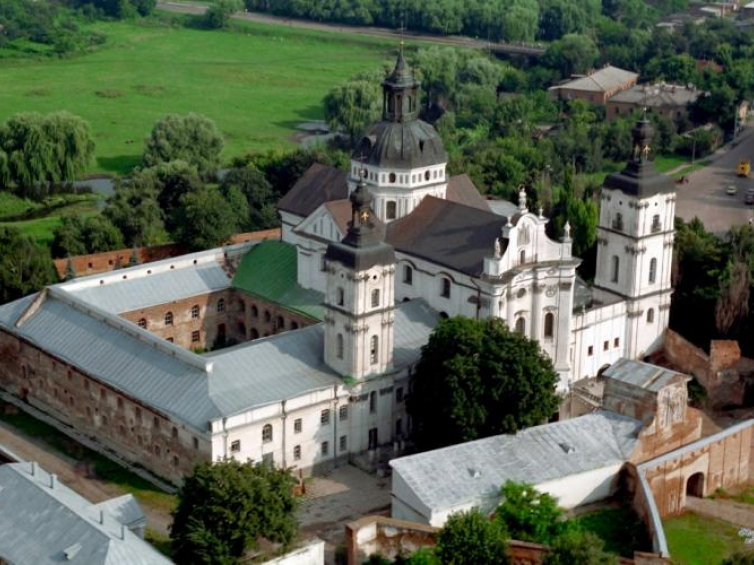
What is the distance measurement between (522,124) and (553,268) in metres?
64.5

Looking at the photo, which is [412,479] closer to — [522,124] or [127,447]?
[127,447]

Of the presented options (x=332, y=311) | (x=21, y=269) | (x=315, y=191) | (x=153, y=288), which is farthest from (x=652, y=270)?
(x=21, y=269)

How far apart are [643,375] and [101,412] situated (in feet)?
80.7

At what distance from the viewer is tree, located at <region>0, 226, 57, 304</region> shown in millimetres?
77125

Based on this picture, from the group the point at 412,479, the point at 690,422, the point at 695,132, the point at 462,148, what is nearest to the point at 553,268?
the point at 690,422

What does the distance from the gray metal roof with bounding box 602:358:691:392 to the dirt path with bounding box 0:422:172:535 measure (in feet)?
A: 66.3

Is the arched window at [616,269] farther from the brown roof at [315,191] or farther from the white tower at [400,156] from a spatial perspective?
the brown roof at [315,191]

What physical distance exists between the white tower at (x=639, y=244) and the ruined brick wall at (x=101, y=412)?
78.1ft

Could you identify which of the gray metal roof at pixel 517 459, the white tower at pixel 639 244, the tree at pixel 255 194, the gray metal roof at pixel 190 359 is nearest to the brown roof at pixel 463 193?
the white tower at pixel 639 244

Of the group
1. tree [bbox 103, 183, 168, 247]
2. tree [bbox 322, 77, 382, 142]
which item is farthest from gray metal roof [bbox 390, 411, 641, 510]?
tree [bbox 322, 77, 382, 142]

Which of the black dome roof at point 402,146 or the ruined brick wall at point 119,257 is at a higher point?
the black dome roof at point 402,146

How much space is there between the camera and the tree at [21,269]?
77125mm

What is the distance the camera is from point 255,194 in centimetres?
10144

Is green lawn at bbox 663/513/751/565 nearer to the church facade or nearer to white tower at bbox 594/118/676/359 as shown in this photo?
the church facade
